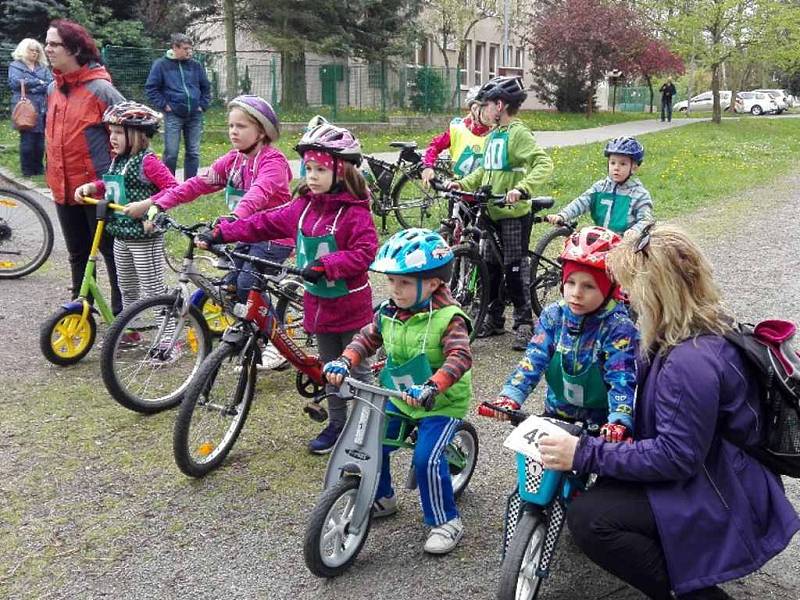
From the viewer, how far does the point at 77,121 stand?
225 inches

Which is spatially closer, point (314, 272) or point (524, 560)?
point (524, 560)

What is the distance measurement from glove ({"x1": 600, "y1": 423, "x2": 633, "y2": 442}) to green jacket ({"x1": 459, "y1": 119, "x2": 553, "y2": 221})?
3194 mm

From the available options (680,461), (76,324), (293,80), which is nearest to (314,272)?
(680,461)

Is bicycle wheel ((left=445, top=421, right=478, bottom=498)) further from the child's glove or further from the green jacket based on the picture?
the green jacket

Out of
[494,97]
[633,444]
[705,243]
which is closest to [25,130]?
[494,97]

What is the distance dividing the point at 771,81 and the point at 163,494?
80.7 meters

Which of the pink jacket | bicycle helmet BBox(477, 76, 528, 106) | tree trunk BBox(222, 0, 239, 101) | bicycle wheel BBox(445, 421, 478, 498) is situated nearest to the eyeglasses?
bicycle wheel BBox(445, 421, 478, 498)

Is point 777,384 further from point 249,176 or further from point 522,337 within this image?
point 522,337

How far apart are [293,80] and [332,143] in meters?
20.8

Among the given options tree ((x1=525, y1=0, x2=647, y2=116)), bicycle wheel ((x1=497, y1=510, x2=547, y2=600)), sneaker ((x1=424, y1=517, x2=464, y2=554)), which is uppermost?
tree ((x1=525, y1=0, x2=647, y2=116))

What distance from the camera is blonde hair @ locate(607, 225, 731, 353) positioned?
272 cm

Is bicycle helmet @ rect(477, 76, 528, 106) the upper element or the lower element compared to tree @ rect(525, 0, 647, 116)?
lower

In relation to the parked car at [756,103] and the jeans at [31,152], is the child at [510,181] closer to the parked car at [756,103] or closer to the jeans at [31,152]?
the jeans at [31,152]

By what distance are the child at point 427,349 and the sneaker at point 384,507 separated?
0.28m
